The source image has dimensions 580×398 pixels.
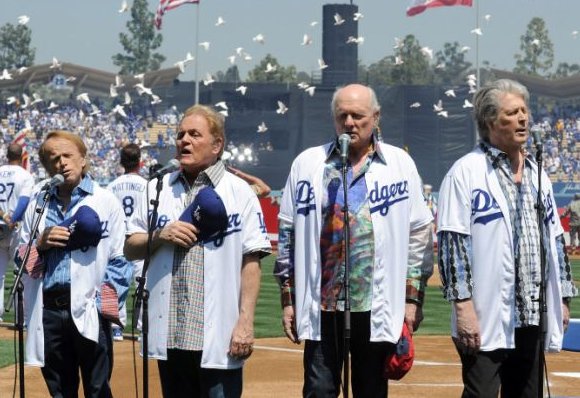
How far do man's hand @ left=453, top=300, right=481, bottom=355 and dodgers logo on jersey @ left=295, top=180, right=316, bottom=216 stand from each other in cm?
83

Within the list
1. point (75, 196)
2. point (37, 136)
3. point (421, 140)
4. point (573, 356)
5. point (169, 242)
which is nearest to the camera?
point (169, 242)

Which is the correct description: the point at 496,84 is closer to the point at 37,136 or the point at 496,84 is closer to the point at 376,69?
the point at 37,136

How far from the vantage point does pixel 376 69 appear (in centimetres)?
17725

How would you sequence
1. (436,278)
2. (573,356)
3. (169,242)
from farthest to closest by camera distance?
1. (436,278)
2. (573,356)
3. (169,242)

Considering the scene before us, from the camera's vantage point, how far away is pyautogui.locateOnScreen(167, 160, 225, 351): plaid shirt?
6.27 metres

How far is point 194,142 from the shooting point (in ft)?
20.8

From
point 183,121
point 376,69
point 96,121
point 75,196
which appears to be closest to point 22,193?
point 75,196

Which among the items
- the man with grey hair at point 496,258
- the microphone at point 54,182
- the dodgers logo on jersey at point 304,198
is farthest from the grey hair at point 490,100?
the microphone at point 54,182

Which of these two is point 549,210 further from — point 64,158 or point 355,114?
point 64,158

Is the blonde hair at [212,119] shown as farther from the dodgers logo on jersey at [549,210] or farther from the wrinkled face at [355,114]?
the dodgers logo on jersey at [549,210]

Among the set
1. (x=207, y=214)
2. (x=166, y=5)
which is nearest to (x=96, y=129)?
(x=166, y=5)

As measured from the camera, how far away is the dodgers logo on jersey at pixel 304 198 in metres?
6.50

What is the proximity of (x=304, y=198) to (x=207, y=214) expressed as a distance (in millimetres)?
534

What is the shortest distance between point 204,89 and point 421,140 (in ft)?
36.7
